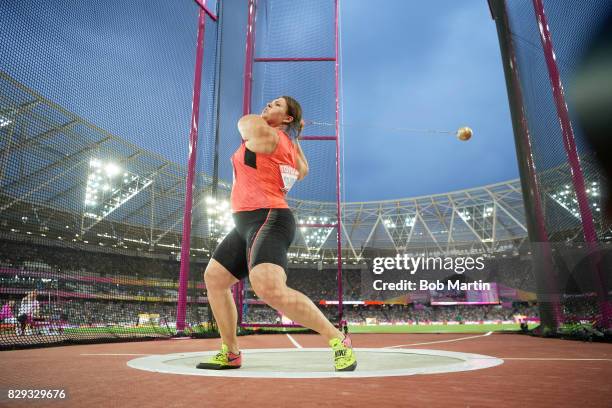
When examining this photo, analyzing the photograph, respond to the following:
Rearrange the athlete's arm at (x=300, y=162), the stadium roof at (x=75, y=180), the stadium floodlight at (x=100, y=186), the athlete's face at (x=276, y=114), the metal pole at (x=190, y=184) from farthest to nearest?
the stadium floodlight at (x=100, y=186)
the metal pole at (x=190, y=184)
the stadium roof at (x=75, y=180)
the athlete's arm at (x=300, y=162)
the athlete's face at (x=276, y=114)

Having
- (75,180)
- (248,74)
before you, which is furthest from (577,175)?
(75,180)

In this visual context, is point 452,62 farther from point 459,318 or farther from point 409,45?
point 459,318

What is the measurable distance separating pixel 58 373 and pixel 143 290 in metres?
5.18

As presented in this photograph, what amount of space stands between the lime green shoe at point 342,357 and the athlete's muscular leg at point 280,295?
0.05 meters

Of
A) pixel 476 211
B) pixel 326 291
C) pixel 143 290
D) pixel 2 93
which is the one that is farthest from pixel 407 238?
pixel 2 93

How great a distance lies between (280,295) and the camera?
212cm

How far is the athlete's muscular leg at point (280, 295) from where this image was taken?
211cm

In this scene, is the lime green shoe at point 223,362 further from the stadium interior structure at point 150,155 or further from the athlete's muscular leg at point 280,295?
the stadium interior structure at point 150,155

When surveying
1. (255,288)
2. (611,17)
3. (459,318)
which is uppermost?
(611,17)

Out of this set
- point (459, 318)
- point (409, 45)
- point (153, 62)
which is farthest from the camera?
point (409, 45)

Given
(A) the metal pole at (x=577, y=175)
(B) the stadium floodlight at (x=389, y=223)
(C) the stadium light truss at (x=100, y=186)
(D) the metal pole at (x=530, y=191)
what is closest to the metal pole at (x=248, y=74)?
(C) the stadium light truss at (x=100, y=186)

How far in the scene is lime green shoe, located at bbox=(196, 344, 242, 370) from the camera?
236 centimetres

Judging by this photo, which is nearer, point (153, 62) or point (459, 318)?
point (153, 62)

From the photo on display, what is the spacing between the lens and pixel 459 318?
3080 cm
